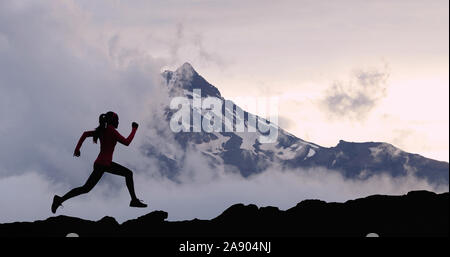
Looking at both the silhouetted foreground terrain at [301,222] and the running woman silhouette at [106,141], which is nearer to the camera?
the running woman silhouette at [106,141]

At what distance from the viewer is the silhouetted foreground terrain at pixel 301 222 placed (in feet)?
68.8

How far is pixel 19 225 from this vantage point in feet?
73.4

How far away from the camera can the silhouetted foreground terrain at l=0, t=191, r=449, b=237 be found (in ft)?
68.8

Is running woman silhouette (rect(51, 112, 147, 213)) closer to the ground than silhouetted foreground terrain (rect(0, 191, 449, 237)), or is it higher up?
higher up

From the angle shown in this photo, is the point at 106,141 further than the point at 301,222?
No

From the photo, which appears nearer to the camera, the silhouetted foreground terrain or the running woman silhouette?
the running woman silhouette

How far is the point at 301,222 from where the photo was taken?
22.1 m

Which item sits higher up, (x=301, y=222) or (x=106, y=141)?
(x=106, y=141)

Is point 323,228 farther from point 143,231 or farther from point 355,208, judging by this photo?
point 143,231
